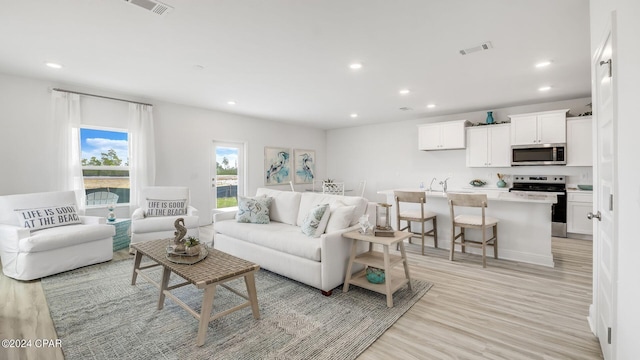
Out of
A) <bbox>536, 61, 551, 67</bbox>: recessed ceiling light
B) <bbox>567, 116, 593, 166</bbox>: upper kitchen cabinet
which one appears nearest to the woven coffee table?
<bbox>536, 61, 551, 67</bbox>: recessed ceiling light

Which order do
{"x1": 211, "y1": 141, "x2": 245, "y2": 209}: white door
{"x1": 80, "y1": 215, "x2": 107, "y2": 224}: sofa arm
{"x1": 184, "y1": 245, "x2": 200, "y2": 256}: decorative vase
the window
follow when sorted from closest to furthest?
{"x1": 184, "y1": 245, "x2": 200, "y2": 256}: decorative vase < {"x1": 80, "y1": 215, "x2": 107, "y2": 224}: sofa arm < the window < {"x1": 211, "y1": 141, "x2": 245, "y2": 209}: white door

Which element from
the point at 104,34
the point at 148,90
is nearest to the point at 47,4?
the point at 104,34

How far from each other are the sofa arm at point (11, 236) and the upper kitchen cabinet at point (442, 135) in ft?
21.8

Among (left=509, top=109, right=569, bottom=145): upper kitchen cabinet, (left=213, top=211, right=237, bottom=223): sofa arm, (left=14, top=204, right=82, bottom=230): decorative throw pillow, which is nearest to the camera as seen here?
(left=14, top=204, right=82, bottom=230): decorative throw pillow

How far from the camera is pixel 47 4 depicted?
2.24 m

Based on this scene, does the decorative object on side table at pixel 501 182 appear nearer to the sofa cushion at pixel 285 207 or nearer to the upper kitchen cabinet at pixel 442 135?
the upper kitchen cabinet at pixel 442 135

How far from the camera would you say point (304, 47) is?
3.02 m

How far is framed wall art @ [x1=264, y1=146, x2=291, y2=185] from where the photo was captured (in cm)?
718

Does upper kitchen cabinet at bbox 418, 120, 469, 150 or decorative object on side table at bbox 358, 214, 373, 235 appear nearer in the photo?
decorative object on side table at bbox 358, 214, 373, 235

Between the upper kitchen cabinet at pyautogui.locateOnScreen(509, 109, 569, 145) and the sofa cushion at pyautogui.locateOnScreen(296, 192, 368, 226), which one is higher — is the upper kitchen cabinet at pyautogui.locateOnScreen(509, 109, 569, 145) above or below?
above

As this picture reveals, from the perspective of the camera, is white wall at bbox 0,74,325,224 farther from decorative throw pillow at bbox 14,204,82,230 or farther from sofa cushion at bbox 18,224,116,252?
sofa cushion at bbox 18,224,116,252

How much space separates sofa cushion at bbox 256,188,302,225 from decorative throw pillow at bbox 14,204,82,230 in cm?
255

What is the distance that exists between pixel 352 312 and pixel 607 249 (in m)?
1.75

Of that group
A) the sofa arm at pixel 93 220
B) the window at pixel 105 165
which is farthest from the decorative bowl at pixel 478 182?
the window at pixel 105 165
